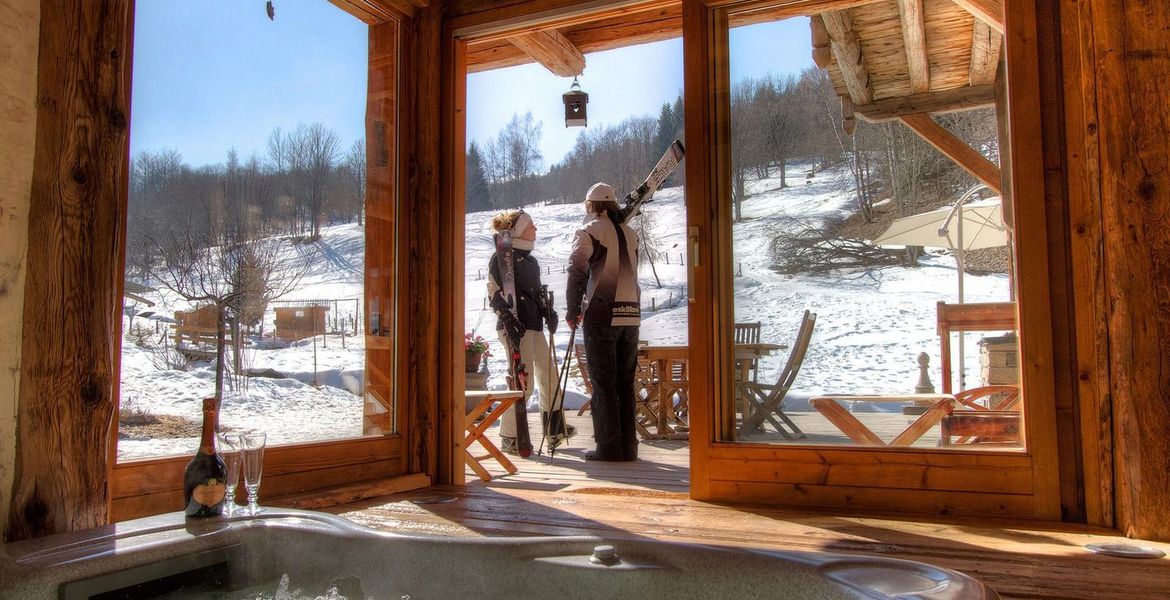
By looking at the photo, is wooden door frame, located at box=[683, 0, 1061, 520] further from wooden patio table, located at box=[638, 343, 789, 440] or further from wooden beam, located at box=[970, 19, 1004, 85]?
wooden patio table, located at box=[638, 343, 789, 440]

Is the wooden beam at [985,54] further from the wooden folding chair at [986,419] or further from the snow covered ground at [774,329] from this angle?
the wooden folding chair at [986,419]

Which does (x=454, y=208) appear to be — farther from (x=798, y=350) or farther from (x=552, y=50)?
(x=798, y=350)

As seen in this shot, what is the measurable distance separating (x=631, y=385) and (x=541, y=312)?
86cm

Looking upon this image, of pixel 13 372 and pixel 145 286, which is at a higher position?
pixel 145 286

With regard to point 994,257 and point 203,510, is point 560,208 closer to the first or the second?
point 994,257

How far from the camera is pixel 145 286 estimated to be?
8.49 feet

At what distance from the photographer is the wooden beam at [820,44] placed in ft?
10.5

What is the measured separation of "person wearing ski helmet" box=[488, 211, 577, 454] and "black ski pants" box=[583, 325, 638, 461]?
0.48 metres

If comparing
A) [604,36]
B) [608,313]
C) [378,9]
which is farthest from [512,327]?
[378,9]

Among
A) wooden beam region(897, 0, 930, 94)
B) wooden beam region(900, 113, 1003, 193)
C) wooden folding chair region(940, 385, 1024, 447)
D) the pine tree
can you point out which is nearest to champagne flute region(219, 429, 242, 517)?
wooden folding chair region(940, 385, 1024, 447)

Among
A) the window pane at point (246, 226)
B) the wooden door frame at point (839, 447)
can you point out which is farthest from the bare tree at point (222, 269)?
the wooden door frame at point (839, 447)

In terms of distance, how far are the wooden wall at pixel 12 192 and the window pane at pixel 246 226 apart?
45 cm

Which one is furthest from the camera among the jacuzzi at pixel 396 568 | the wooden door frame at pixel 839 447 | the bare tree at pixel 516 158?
the bare tree at pixel 516 158

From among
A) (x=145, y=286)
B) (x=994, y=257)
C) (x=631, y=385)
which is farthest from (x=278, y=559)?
(x=631, y=385)
